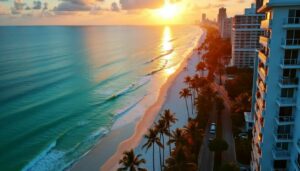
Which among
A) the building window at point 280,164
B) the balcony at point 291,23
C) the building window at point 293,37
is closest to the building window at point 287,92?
the building window at point 293,37

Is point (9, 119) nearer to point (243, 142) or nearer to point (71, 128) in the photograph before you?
point (71, 128)

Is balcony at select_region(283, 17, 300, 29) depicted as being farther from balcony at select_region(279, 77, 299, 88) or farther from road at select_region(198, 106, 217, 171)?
road at select_region(198, 106, 217, 171)

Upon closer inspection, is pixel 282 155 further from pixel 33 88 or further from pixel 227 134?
pixel 33 88

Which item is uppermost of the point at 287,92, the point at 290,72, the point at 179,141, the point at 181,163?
the point at 290,72

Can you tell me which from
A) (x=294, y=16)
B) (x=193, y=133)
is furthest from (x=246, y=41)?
(x=294, y=16)

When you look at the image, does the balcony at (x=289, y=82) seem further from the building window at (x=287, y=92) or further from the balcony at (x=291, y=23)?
the balcony at (x=291, y=23)

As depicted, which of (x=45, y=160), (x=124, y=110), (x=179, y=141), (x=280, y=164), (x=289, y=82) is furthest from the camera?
(x=124, y=110)
